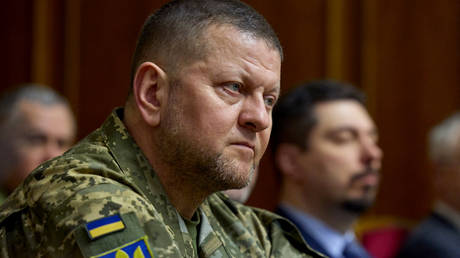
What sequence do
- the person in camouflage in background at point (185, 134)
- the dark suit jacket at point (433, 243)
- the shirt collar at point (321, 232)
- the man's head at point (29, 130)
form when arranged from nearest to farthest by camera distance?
the person in camouflage in background at point (185, 134), the shirt collar at point (321, 232), the man's head at point (29, 130), the dark suit jacket at point (433, 243)

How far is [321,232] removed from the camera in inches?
80.4

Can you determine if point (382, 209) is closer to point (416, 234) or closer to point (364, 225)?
point (364, 225)

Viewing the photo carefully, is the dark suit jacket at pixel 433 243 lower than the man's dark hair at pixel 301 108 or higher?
lower

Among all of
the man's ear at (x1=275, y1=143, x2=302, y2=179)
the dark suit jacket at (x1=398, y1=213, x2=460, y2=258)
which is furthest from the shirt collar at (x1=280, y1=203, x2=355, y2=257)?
the dark suit jacket at (x1=398, y1=213, x2=460, y2=258)

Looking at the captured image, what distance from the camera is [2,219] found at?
0.93 metres

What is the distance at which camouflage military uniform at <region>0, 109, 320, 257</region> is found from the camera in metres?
0.83

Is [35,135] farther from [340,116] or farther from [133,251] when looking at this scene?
[133,251]

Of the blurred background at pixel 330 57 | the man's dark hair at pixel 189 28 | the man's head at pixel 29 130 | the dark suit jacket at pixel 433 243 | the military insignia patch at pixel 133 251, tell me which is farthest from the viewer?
the blurred background at pixel 330 57

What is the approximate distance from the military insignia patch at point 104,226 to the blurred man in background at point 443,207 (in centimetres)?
171

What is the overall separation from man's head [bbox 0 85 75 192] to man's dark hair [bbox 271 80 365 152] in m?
0.68

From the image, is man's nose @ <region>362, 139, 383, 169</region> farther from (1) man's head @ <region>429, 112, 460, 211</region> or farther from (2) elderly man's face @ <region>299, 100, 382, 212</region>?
(1) man's head @ <region>429, 112, 460, 211</region>

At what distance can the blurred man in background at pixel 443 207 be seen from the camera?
234 centimetres

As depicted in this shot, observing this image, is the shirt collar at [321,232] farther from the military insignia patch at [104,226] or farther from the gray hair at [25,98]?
the military insignia patch at [104,226]

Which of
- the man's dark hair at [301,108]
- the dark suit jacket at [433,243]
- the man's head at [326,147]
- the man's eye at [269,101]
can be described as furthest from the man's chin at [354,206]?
the man's eye at [269,101]
